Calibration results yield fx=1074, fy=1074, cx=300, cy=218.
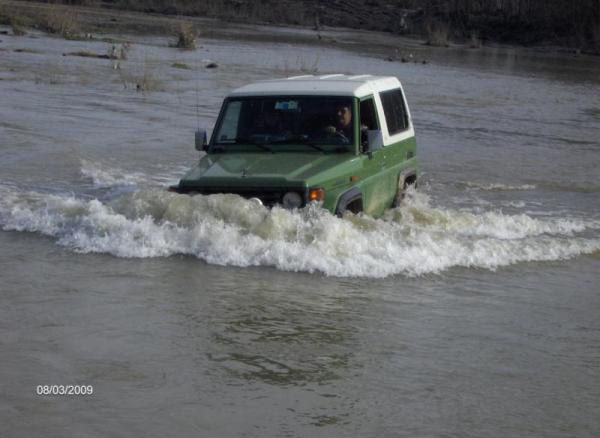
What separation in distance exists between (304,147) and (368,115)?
1.07 metres

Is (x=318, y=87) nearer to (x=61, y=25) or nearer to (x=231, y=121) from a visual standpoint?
(x=231, y=121)

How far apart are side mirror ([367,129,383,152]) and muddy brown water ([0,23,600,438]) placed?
0.73 metres

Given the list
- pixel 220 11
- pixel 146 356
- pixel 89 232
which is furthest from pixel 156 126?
pixel 220 11

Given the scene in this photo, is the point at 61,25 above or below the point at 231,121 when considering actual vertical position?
below

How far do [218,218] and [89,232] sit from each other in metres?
1.54

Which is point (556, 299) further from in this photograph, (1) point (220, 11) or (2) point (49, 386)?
(1) point (220, 11)

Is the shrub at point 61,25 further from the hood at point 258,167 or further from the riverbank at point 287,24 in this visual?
the hood at point 258,167

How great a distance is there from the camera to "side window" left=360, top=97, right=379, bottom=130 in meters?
11.1

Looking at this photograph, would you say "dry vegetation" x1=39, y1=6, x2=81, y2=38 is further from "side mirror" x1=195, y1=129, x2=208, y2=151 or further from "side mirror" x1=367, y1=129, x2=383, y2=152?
"side mirror" x1=367, y1=129, x2=383, y2=152

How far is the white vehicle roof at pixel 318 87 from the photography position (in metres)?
10.8

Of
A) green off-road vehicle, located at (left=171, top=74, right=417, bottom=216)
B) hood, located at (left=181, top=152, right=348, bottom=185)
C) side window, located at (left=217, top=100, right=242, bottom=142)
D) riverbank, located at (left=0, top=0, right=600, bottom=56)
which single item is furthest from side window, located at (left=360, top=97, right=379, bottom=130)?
riverbank, located at (left=0, top=0, right=600, bottom=56)

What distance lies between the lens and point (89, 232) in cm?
1069
